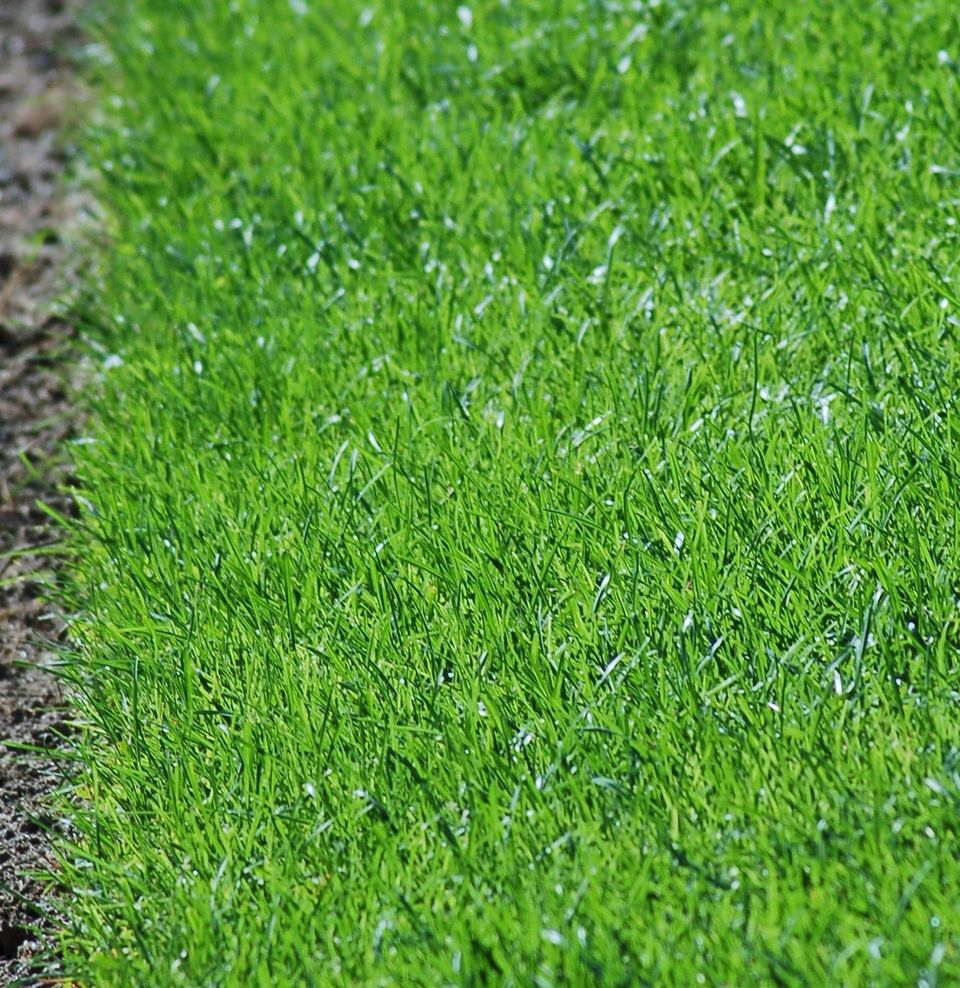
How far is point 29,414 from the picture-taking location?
12.9 feet

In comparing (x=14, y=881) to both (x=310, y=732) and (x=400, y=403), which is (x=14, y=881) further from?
(x=400, y=403)

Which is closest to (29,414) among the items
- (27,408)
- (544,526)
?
(27,408)

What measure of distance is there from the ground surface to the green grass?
0.53 ft

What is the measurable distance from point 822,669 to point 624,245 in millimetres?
1505

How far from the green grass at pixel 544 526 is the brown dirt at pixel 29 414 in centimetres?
16

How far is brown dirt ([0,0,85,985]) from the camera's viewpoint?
268 cm

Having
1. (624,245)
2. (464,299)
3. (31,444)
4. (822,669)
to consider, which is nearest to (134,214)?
(31,444)

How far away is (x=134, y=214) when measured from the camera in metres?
4.26

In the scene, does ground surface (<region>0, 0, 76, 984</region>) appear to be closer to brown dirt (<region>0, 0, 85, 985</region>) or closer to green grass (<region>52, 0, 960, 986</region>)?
brown dirt (<region>0, 0, 85, 985</region>)

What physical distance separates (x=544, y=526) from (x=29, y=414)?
1.90 metres

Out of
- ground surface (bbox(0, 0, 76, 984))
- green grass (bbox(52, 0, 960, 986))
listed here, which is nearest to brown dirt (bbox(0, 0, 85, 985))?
ground surface (bbox(0, 0, 76, 984))

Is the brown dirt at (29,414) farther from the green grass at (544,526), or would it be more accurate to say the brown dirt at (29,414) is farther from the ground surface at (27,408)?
the green grass at (544,526)

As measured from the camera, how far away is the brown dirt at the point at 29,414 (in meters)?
2.68

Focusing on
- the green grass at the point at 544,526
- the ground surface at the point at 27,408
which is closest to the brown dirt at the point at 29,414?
the ground surface at the point at 27,408
